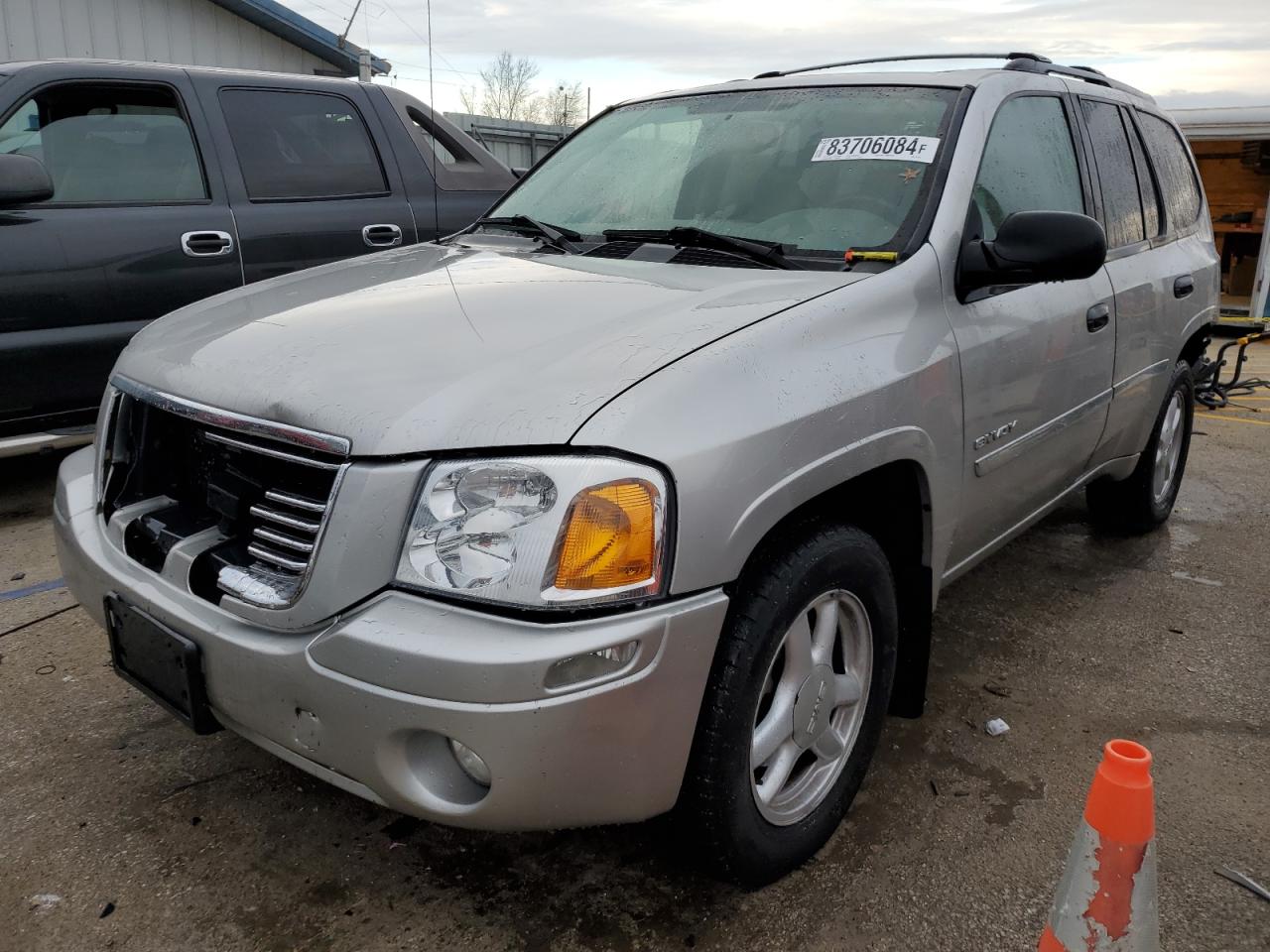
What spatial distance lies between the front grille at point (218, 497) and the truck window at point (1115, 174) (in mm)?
2776

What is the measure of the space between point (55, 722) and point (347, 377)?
1.61 meters

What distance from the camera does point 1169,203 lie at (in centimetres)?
410

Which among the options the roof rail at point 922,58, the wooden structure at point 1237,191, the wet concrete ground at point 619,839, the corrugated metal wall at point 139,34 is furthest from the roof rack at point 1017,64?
the wooden structure at point 1237,191

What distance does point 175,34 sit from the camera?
10508 millimetres

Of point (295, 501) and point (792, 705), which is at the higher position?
point (295, 501)

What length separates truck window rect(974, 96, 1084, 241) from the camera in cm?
279

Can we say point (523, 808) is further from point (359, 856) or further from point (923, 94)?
point (923, 94)

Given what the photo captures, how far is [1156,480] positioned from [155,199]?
4469mm

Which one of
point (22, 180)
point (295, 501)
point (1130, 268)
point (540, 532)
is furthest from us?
point (22, 180)

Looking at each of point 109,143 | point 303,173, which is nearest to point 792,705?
point 303,173

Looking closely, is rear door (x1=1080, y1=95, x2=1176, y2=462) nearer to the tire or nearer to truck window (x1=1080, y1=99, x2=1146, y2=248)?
truck window (x1=1080, y1=99, x2=1146, y2=248)

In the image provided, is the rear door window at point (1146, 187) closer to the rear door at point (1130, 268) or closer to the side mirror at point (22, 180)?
the rear door at point (1130, 268)

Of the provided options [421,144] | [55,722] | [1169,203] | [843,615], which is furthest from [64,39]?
[843,615]

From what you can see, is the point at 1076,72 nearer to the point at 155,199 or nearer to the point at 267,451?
the point at 267,451
